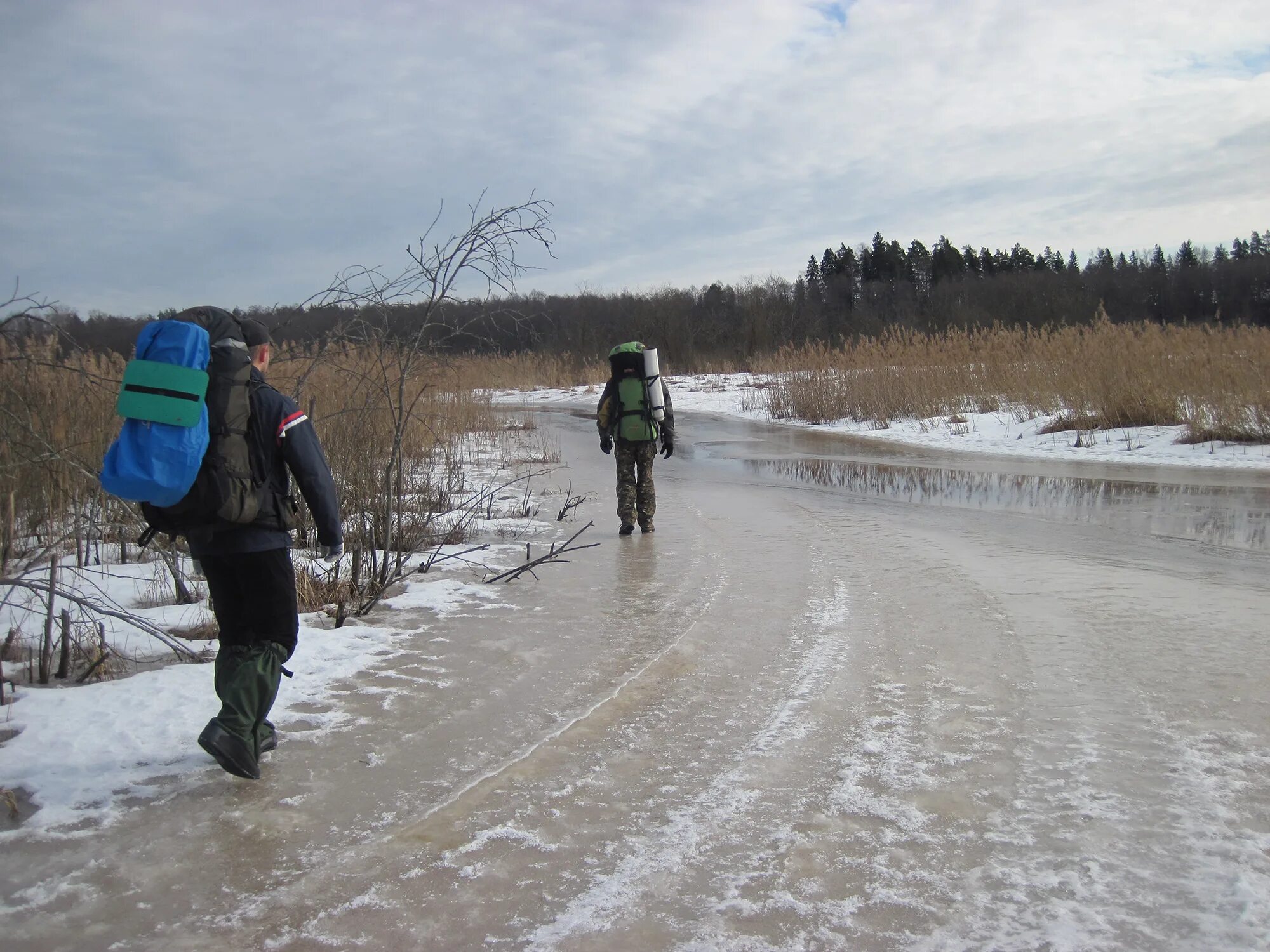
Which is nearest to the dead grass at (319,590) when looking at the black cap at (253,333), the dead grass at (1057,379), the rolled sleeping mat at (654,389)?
the black cap at (253,333)

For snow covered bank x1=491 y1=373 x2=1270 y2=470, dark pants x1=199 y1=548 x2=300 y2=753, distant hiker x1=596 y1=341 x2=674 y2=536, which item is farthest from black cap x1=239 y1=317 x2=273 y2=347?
snow covered bank x1=491 y1=373 x2=1270 y2=470

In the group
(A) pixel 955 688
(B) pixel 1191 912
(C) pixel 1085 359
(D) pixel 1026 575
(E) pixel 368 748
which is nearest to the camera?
(B) pixel 1191 912

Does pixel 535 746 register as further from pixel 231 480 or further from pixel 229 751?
pixel 231 480

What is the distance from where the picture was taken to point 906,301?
70.6m

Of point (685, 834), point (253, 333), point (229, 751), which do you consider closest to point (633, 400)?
point (253, 333)

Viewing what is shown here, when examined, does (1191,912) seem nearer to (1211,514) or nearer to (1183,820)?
(1183,820)

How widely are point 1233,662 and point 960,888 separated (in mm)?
2694

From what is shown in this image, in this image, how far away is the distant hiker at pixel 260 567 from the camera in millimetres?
3307

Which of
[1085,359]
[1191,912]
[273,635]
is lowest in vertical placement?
[1191,912]

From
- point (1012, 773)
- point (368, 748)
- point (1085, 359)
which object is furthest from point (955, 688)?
point (1085, 359)

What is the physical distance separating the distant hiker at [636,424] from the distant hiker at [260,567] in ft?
17.3

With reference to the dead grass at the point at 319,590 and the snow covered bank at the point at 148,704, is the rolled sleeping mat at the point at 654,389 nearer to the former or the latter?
the snow covered bank at the point at 148,704

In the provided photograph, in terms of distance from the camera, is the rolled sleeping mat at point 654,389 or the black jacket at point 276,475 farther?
the rolled sleeping mat at point 654,389

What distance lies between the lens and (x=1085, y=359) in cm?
1664
